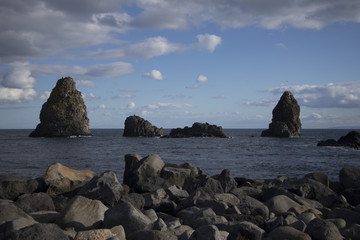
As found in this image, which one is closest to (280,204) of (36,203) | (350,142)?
(36,203)

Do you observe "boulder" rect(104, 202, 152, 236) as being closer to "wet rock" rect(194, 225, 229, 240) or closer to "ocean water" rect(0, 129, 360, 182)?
"wet rock" rect(194, 225, 229, 240)

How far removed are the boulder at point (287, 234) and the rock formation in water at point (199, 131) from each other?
3982 inches

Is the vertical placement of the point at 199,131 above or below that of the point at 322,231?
above

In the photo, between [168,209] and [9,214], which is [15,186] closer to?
[9,214]

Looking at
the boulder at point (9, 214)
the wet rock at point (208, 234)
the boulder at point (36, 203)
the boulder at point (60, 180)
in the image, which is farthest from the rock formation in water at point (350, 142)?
the boulder at point (9, 214)

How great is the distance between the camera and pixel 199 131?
112 meters

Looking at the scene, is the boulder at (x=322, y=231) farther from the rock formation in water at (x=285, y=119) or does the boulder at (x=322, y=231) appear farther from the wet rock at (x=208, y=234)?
the rock formation in water at (x=285, y=119)

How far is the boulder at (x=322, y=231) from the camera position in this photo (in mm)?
7359

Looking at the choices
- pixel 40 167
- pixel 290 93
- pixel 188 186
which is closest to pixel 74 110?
pixel 290 93

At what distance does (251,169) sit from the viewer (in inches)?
1140

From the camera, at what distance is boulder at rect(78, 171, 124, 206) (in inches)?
417

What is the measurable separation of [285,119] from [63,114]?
217ft

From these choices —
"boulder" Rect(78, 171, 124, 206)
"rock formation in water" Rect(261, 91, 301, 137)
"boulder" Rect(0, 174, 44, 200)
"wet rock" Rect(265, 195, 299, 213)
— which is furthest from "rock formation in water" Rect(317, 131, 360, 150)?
"boulder" Rect(0, 174, 44, 200)

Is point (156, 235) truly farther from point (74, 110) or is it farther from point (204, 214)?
point (74, 110)
